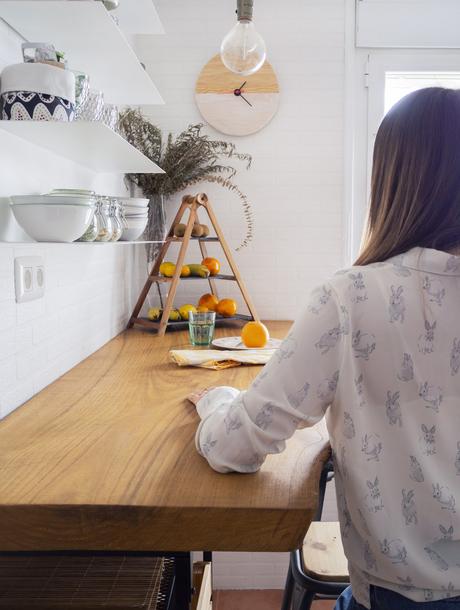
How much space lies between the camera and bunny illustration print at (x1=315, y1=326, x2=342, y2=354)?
0.90m

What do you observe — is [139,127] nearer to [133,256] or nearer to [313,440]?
[133,256]

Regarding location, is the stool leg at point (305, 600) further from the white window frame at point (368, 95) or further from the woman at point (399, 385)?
the white window frame at point (368, 95)

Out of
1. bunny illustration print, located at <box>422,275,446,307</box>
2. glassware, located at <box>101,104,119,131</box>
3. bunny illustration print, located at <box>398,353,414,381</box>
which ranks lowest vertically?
bunny illustration print, located at <box>398,353,414,381</box>

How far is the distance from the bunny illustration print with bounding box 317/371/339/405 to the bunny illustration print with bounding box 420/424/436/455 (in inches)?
5.3

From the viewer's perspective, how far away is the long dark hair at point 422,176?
94 cm

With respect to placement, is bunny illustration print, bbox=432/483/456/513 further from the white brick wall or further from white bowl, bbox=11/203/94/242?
the white brick wall

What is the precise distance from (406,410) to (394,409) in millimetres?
16

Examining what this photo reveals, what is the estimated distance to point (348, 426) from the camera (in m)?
0.95

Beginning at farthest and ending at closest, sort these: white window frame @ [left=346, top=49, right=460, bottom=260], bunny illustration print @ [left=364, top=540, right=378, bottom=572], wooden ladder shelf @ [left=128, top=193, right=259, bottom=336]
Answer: white window frame @ [left=346, top=49, right=460, bottom=260], wooden ladder shelf @ [left=128, top=193, right=259, bottom=336], bunny illustration print @ [left=364, top=540, right=378, bottom=572]

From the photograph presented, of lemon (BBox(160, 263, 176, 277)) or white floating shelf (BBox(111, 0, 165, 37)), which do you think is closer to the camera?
white floating shelf (BBox(111, 0, 165, 37))

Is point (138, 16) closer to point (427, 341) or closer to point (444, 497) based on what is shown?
point (427, 341)

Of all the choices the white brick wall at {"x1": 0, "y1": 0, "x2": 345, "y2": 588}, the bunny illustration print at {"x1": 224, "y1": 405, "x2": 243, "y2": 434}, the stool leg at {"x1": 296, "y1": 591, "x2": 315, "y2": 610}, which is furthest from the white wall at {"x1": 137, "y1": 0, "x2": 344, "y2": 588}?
the bunny illustration print at {"x1": 224, "y1": 405, "x2": 243, "y2": 434}

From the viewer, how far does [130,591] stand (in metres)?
1.08

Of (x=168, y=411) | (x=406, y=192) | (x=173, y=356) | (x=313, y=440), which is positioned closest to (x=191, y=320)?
(x=173, y=356)
